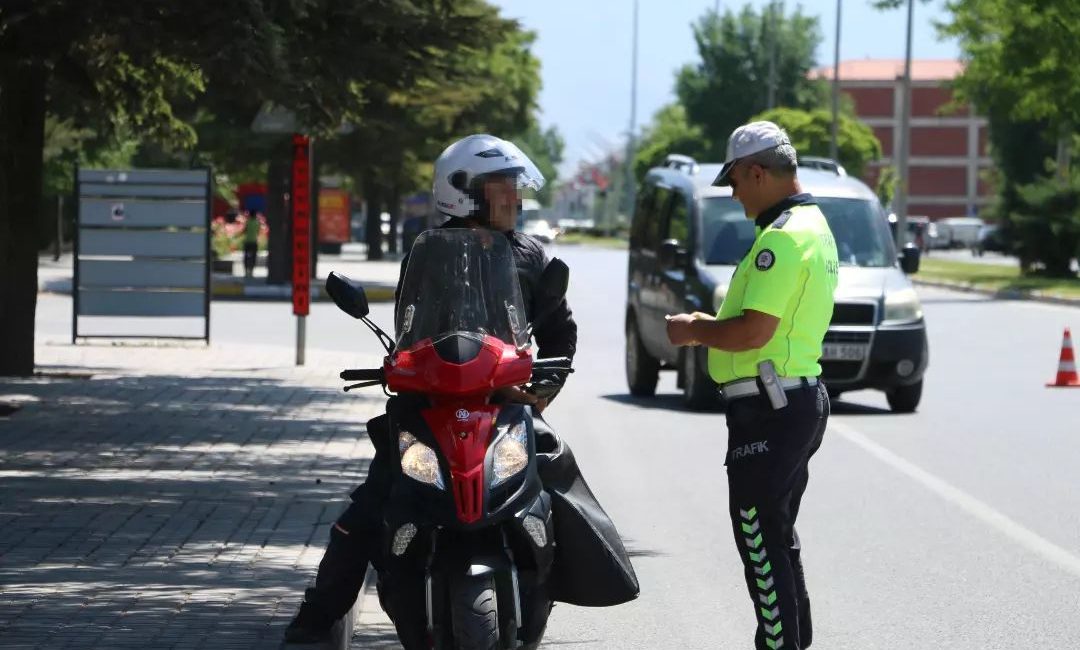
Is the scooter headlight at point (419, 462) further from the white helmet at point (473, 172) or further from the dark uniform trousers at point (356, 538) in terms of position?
the white helmet at point (473, 172)

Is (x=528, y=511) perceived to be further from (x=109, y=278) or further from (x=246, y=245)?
(x=246, y=245)

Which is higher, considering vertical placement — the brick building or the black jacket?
the brick building

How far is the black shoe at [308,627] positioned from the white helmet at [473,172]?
133cm

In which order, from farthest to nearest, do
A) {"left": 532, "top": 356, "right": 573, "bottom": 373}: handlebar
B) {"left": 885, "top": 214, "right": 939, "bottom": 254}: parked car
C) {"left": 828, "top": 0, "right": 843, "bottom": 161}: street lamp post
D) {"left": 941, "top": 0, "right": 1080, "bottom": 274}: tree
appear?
{"left": 885, "top": 214, "right": 939, "bottom": 254}: parked car → {"left": 828, "top": 0, "right": 843, "bottom": 161}: street lamp post → {"left": 941, "top": 0, "right": 1080, "bottom": 274}: tree → {"left": 532, "top": 356, "right": 573, "bottom": 373}: handlebar

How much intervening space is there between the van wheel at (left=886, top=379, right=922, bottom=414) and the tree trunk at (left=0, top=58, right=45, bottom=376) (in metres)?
7.30

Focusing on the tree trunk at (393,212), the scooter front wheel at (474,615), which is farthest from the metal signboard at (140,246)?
the tree trunk at (393,212)

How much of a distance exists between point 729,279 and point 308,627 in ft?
34.7

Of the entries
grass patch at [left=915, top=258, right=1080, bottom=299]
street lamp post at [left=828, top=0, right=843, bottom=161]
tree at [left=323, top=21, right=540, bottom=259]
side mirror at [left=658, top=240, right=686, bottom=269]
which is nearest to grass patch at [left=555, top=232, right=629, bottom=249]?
street lamp post at [left=828, top=0, right=843, bottom=161]

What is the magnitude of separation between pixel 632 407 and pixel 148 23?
17.9 ft

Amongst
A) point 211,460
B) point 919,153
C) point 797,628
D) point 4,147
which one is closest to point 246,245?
point 4,147

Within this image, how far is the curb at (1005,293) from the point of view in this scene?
41.4 meters

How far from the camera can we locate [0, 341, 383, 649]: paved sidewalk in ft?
24.7

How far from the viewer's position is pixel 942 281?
54031 mm

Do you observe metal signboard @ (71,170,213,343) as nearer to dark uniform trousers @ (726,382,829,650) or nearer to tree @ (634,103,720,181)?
dark uniform trousers @ (726,382,829,650)
